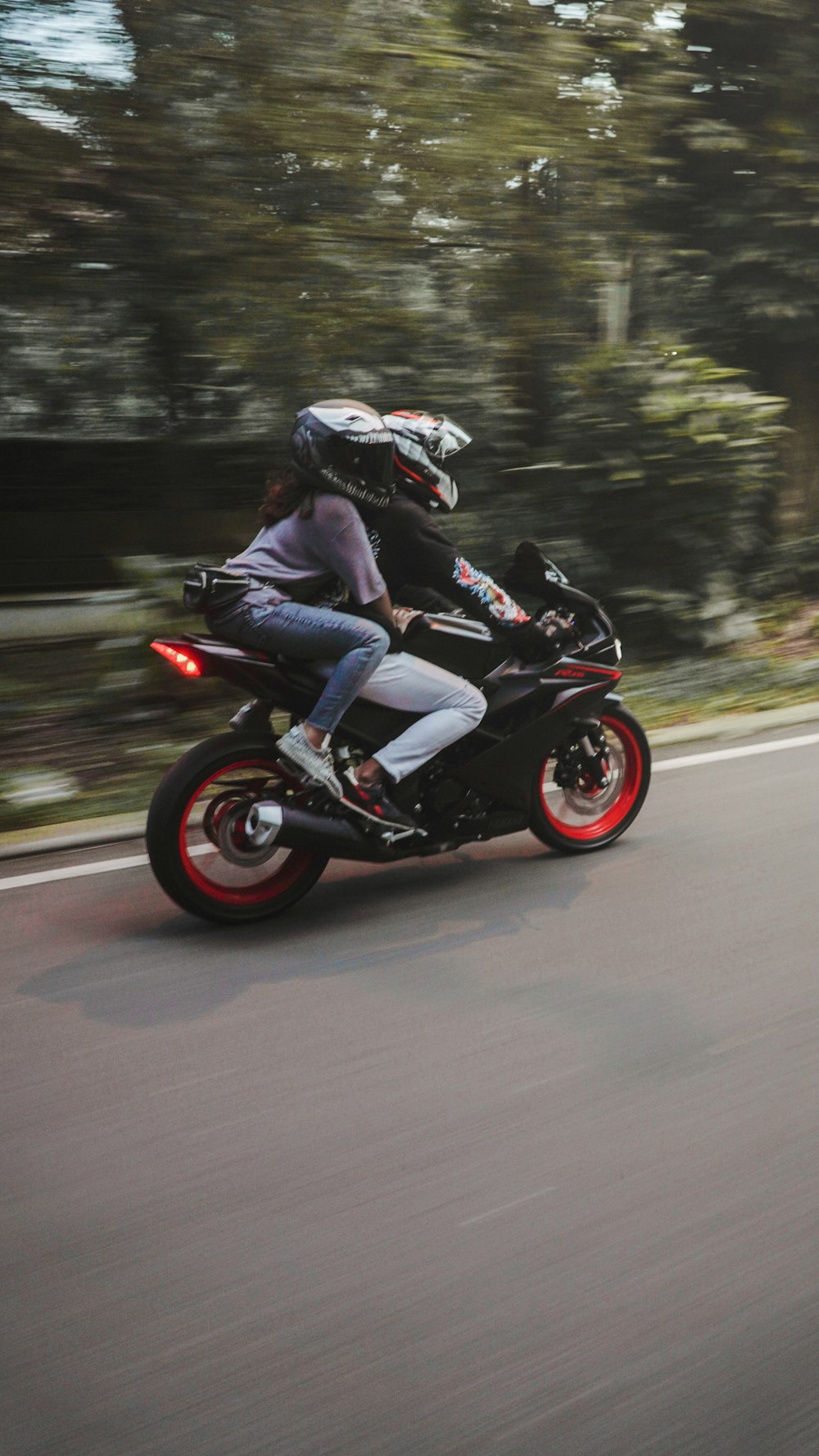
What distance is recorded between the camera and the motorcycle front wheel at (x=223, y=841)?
4445mm

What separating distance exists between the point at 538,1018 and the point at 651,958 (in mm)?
601

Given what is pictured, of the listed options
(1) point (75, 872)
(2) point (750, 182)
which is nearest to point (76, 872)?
(1) point (75, 872)

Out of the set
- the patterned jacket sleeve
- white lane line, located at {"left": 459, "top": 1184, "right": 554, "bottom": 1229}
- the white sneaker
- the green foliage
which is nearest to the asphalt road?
white lane line, located at {"left": 459, "top": 1184, "right": 554, "bottom": 1229}

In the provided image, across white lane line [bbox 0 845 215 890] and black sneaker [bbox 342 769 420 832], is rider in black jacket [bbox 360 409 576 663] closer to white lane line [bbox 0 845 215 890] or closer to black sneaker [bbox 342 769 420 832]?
black sneaker [bbox 342 769 420 832]

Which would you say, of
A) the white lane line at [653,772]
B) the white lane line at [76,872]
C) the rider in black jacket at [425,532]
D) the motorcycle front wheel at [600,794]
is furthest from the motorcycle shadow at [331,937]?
the rider in black jacket at [425,532]

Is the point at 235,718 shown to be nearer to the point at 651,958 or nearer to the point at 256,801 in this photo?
the point at 256,801

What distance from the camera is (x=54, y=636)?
29.3 ft

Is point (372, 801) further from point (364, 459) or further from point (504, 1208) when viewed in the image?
point (504, 1208)

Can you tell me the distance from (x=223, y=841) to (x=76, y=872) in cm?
106

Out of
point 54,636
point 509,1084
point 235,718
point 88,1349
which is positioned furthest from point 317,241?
point 88,1349

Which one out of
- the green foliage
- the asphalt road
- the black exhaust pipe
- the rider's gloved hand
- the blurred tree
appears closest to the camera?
the asphalt road

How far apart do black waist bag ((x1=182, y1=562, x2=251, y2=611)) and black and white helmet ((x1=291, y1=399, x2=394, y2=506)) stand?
0.44 m

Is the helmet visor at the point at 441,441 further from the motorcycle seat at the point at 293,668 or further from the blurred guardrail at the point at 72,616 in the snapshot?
the blurred guardrail at the point at 72,616

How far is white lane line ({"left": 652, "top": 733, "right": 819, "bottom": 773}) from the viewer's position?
690 centimetres
